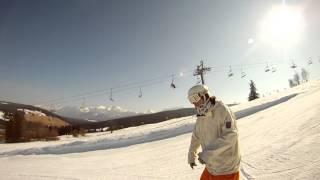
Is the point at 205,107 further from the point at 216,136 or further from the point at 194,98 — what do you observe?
the point at 216,136

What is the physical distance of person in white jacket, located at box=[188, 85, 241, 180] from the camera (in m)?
4.01

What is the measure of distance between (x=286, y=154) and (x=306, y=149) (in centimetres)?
51

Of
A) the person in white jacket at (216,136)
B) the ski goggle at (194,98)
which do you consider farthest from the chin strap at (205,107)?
the ski goggle at (194,98)

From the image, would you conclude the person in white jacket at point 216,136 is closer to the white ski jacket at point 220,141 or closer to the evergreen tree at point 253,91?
the white ski jacket at point 220,141

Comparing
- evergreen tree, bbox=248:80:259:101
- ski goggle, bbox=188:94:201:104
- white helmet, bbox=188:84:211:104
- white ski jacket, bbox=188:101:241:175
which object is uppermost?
evergreen tree, bbox=248:80:259:101

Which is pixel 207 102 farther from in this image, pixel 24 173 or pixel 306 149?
pixel 24 173

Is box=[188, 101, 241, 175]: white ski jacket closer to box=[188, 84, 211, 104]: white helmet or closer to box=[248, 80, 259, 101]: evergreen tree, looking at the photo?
box=[188, 84, 211, 104]: white helmet

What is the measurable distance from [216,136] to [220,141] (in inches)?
9.6

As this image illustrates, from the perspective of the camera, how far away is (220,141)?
3988 mm

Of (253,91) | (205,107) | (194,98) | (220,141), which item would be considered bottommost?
(220,141)

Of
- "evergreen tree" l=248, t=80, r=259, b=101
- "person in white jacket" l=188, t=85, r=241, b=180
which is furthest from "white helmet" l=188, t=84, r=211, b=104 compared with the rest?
"evergreen tree" l=248, t=80, r=259, b=101

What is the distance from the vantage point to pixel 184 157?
39.0ft

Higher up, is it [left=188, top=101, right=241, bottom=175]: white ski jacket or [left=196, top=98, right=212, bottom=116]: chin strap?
[left=196, top=98, right=212, bottom=116]: chin strap

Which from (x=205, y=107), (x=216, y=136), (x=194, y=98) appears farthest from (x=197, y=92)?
(x=216, y=136)
